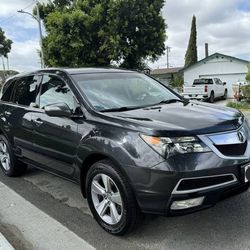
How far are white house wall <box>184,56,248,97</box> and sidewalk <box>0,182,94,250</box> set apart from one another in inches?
1138

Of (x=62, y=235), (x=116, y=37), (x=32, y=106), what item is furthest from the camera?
(x=116, y=37)

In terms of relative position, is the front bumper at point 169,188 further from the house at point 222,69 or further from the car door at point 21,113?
the house at point 222,69

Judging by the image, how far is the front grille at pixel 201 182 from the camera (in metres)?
3.33

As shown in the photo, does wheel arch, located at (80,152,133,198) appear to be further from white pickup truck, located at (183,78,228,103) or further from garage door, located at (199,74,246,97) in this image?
garage door, located at (199,74,246,97)

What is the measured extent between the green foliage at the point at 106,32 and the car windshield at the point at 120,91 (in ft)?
63.5

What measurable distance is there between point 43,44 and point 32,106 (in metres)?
23.2

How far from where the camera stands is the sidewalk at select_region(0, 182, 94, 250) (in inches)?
148

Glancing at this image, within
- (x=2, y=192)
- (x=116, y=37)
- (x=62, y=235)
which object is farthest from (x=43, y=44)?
(x=62, y=235)

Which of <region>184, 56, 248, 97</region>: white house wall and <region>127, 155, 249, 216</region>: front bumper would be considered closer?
<region>127, 155, 249, 216</region>: front bumper

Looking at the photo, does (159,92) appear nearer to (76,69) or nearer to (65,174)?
(76,69)

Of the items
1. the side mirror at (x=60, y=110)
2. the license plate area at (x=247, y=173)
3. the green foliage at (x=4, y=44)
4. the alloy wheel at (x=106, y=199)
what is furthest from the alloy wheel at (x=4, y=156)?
the green foliage at (x=4, y=44)

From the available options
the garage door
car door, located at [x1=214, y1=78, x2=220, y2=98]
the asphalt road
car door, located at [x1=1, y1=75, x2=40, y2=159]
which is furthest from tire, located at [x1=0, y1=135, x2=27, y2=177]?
the garage door

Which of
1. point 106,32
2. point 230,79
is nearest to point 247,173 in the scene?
point 106,32

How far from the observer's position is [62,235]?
3963 millimetres
